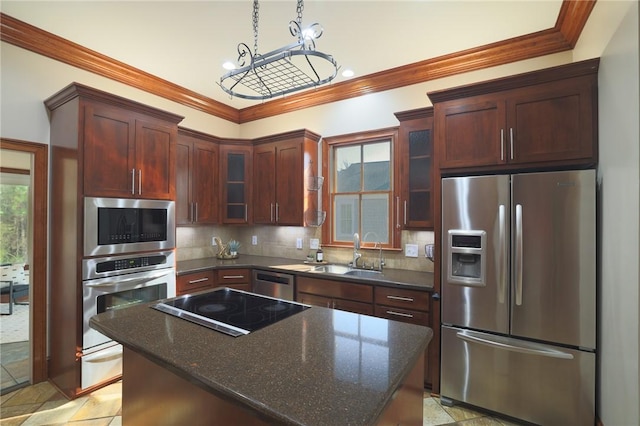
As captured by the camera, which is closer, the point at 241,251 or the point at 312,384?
the point at 312,384

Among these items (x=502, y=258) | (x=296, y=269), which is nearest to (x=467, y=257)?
(x=502, y=258)

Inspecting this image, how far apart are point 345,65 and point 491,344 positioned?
286cm

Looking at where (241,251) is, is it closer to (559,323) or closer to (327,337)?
(327,337)

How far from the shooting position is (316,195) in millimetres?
3906

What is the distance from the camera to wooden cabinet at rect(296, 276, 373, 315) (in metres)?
2.88

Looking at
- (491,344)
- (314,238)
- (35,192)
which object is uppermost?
(35,192)

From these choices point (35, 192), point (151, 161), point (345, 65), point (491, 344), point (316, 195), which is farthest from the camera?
point (316, 195)

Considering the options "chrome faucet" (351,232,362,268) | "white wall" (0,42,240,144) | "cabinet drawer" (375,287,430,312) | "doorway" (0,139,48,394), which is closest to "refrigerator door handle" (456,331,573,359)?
"cabinet drawer" (375,287,430,312)

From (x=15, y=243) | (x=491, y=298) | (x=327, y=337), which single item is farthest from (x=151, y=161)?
(x=491, y=298)

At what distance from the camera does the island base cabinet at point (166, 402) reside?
1195mm

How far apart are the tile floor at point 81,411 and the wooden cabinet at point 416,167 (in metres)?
1.50

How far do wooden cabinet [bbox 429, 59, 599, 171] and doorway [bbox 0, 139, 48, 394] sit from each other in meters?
3.46

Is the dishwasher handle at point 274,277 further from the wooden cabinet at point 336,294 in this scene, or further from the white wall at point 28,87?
the white wall at point 28,87

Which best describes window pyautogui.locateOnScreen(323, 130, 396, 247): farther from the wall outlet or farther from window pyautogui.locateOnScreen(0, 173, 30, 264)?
window pyautogui.locateOnScreen(0, 173, 30, 264)
